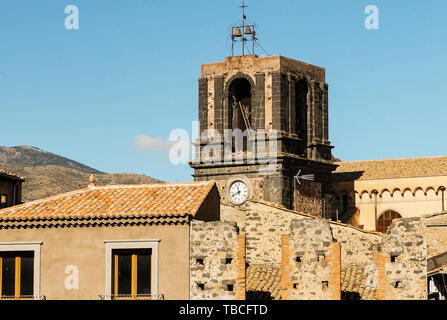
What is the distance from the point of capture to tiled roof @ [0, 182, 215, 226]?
35750 mm

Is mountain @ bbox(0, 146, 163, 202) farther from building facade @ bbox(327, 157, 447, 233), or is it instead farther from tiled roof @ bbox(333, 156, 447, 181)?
building facade @ bbox(327, 157, 447, 233)

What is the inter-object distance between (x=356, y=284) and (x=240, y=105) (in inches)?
1175

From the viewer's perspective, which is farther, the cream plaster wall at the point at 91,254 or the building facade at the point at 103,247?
the building facade at the point at 103,247

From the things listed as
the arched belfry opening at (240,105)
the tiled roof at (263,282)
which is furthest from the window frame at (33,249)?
the arched belfry opening at (240,105)

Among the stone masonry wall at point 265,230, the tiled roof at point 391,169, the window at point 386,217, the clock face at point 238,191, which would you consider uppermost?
the tiled roof at point 391,169

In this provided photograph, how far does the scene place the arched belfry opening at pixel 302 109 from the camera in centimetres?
6894

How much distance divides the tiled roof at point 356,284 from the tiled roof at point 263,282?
2.23 m

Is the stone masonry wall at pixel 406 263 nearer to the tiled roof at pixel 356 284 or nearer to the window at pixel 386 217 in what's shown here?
the tiled roof at pixel 356 284

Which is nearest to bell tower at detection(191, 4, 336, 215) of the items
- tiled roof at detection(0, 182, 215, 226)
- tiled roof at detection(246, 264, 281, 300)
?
tiled roof at detection(246, 264, 281, 300)

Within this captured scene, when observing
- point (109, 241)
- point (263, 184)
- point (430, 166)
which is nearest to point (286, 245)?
point (109, 241)

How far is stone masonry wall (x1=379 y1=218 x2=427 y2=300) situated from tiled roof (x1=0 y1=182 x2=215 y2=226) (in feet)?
19.7

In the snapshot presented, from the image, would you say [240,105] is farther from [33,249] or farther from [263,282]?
[33,249]
